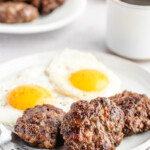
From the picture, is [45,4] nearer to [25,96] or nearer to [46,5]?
[46,5]

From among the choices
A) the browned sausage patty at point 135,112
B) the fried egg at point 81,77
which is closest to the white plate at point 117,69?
the fried egg at point 81,77

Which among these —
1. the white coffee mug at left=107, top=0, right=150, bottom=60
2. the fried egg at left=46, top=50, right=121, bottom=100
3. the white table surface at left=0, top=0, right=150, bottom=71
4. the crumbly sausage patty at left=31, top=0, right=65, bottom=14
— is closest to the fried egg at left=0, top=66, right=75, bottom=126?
the fried egg at left=46, top=50, right=121, bottom=100

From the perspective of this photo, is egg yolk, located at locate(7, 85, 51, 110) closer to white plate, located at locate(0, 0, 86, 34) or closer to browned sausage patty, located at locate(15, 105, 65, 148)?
browned sausage patty, located at locate(15, 105, 65, 148)

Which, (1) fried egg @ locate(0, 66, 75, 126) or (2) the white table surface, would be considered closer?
(1) fried egg @ locate(0, 66, 75, 126)

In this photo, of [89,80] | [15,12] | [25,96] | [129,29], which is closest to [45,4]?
[15,12]

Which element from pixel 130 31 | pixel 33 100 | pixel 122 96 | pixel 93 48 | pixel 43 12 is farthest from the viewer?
pixel 43 12

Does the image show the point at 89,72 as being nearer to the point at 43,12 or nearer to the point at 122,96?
the point at 122,96

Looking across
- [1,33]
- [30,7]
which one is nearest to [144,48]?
[30,7]
